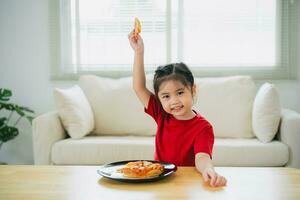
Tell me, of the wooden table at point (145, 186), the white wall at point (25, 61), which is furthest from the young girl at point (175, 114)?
the white wall at point (25, 61)

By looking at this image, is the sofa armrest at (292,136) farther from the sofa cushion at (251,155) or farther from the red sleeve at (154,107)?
the red sleeve at (154,107)

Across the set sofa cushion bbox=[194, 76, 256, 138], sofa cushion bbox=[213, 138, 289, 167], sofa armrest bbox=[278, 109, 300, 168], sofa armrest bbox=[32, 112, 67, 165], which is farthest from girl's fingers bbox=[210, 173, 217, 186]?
sofa cushion bbox=[194, 76, 256, 138]

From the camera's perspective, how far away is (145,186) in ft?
4.28

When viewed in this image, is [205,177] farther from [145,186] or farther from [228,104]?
[228,104]

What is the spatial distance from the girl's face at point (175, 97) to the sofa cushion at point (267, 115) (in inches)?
63.4

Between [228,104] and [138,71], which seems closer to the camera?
[138,71]

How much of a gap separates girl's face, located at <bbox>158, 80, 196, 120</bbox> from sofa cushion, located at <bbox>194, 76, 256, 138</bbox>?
1819 mm

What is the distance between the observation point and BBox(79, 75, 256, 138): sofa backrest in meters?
3.47

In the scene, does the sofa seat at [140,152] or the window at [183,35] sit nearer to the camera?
the sofa seat at [140,152]

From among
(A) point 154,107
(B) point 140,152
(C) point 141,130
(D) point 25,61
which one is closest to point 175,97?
(A) point 154,107

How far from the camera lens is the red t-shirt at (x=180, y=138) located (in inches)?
64.2

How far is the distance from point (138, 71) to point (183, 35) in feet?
7.76

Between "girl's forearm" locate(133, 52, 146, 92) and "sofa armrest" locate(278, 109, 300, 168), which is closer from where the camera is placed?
"girl's forearm" locate(133, 52, 146, 92)

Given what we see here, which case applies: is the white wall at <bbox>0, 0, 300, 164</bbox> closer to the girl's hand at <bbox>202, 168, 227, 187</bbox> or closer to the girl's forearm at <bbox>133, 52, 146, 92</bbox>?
the girl's forearm at <bbox>133, 52, 146, 92</bbox>
